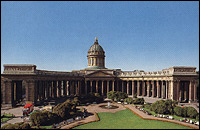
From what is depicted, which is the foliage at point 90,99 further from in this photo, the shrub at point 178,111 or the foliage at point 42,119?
the shrub at point 178,111

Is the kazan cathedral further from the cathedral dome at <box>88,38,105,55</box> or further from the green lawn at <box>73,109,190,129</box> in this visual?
the green lawn at <box>73,109,190,129</box>

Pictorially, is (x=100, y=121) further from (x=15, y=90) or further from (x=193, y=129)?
(x=15, y=90)

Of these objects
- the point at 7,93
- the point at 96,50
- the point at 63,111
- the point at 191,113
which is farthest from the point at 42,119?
the point at 96,50

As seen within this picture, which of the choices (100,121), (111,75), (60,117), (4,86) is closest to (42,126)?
(60,117)

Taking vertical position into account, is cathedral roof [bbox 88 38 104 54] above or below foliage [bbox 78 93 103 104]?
above

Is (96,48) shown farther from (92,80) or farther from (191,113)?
(191,113)

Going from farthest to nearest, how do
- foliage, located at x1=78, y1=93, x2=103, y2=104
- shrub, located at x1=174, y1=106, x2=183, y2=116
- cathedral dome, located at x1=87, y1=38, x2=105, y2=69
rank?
cathedral dome, located at x1=87, y1=38, x2=105, y2=69, foliage, located at x1=78, y1=93, x2=103, y2=104, shrub, located at x1=174, y1=106, x2=183, y2=116

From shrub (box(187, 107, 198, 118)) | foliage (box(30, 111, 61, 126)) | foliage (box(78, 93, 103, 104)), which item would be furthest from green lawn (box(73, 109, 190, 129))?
foliage (box(78, 93, 103, 104))

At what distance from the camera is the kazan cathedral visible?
174ft

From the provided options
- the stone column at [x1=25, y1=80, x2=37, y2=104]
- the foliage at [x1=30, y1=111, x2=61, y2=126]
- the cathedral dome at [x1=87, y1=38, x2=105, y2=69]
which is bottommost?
the foliage at [x1=30, y1=111, x2=61, y2=126]

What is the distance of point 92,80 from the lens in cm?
7850

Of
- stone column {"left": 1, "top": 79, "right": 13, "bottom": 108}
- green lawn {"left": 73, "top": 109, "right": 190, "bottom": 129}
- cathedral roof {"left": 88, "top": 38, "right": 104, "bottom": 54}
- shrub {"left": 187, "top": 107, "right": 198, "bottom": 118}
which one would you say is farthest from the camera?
cathedral roof {"left": 88, "top": 38, "right": 104, "bottom": 54}

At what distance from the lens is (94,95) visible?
205 ft

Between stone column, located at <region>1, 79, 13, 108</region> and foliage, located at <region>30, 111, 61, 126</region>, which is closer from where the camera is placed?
foliage, located at <region>30, 111, 61, 126</region>
